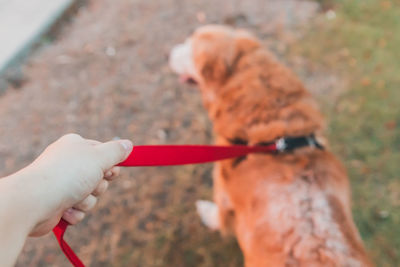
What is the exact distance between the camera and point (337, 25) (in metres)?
4.32

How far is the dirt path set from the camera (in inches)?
107

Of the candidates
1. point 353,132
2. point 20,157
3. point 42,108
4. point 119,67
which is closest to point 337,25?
point 353,132

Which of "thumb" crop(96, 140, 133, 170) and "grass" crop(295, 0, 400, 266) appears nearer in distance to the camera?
"thumb" crop(96, 140, 133, 170)

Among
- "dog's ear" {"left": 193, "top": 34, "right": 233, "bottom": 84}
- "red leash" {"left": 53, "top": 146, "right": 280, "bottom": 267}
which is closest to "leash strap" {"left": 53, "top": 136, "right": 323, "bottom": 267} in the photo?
"red leash" {"left": 53, "top": 146, "right": 280, "bottom": 267}

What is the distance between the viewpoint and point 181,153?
1331 mm

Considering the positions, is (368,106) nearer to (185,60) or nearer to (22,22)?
(185,60)

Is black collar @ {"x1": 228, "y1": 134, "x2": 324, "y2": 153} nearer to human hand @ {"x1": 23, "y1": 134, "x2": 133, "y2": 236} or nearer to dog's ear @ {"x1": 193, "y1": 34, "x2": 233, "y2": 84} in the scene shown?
dog's ear @ {"x1": 193, "y1": 34, "x2": 233, "y2": 84}

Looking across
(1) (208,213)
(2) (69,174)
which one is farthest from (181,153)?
(1) (208,213)

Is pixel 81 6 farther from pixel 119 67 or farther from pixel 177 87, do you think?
pixel 177 87

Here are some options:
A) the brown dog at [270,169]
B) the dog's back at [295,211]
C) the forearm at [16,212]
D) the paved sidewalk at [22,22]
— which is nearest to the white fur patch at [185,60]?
the brown dog at [270,169]

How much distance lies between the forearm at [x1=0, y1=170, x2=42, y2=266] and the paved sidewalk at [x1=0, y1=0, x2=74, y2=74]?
338 centimetres

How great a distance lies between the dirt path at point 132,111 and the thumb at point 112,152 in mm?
1905

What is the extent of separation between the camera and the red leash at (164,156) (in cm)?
100

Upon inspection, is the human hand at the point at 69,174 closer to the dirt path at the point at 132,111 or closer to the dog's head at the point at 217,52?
the dog's head at the point at 217,52
